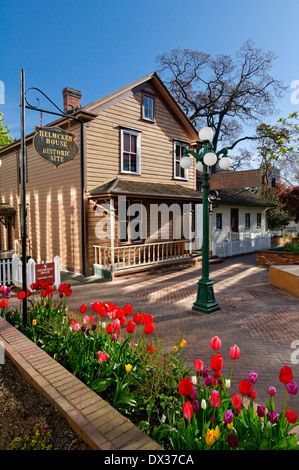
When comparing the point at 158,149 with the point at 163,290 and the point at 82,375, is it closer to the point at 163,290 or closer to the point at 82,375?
the point at 163,290

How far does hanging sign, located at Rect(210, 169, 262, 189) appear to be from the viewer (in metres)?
9.11

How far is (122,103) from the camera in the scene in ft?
43.8

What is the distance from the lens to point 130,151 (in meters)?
13.8

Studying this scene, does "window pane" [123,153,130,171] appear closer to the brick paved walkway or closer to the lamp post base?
the brick paved walkway

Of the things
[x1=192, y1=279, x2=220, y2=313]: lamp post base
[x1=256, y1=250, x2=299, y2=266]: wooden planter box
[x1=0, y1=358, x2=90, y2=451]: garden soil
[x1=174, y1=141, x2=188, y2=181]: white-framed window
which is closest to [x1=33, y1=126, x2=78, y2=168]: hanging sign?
[x1=192, y1=279, x2=220, y2=313]: lamp post base

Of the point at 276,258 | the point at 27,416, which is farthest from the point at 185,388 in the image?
the point at 276,258

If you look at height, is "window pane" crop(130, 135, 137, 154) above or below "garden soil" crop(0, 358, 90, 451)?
above

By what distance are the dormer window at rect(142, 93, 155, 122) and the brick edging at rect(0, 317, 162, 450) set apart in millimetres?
13087

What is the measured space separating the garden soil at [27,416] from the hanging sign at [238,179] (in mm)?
7988

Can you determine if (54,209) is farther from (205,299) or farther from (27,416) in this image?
(27,416)

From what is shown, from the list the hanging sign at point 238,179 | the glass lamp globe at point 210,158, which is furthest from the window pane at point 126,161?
the glass lamp globe at point 210,158

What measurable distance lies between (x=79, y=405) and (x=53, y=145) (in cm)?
647
